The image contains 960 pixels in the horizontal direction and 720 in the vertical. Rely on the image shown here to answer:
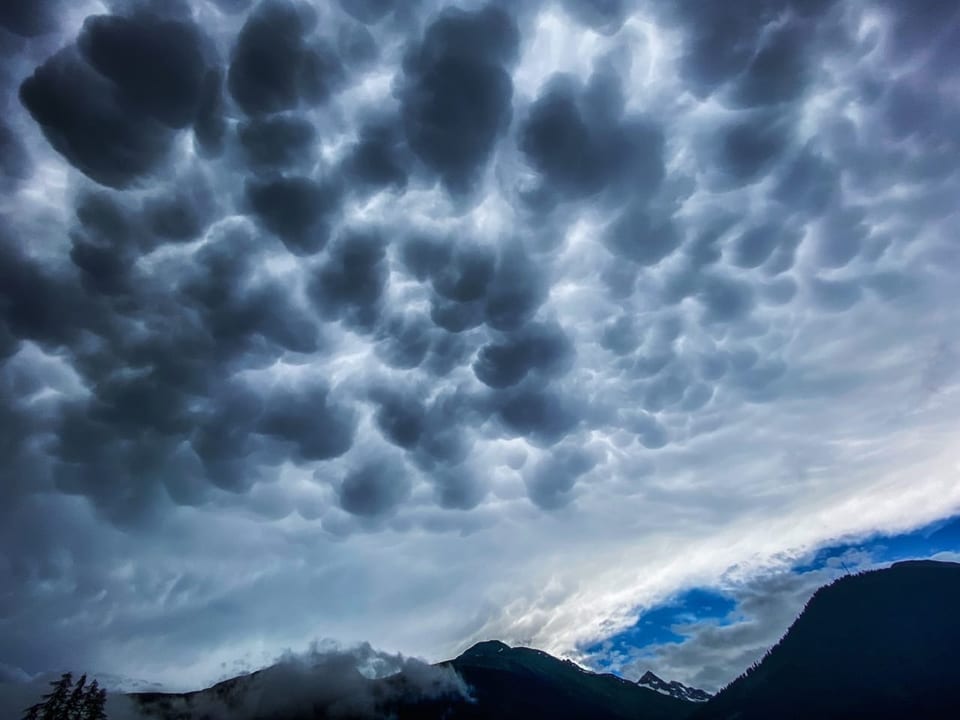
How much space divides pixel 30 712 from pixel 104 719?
771 centimetres

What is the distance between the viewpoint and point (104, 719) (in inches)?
2496

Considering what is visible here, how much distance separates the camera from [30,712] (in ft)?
200
